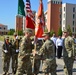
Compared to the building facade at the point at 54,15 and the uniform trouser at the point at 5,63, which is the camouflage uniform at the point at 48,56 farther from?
the building facade at the point at 54,15

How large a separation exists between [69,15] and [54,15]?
679 cm

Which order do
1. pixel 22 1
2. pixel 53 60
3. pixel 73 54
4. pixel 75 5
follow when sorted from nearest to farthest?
pixel 53 60
pixel 73 54
pixel 22 1
pixel 75 5

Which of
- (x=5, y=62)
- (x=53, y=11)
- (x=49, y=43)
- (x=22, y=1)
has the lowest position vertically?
(x=5, y=62)

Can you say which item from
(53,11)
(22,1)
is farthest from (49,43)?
(53,11)

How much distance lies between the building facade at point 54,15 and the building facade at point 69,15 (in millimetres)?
2339

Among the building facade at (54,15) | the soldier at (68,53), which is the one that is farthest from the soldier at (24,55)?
the building facade at (54,15)

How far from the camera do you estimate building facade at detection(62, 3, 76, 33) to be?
114 meters

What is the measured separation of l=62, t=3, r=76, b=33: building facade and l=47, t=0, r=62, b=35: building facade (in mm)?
2339

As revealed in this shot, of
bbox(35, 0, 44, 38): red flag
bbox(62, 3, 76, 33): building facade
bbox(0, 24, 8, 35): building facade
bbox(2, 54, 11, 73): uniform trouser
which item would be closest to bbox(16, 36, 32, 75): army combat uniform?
bbox(35, 0, 44, 38): red flag

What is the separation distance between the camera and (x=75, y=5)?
381 ft

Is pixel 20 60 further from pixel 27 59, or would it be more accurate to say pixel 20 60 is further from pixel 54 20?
pixel 54 20

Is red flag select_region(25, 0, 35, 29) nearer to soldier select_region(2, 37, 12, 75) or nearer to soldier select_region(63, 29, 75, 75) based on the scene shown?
soldier select_region(2, 37, 12, 75)

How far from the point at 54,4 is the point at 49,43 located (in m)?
110

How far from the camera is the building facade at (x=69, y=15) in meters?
114
